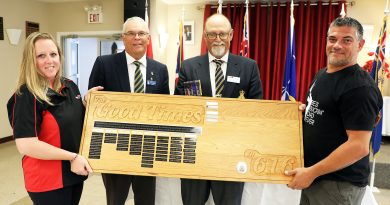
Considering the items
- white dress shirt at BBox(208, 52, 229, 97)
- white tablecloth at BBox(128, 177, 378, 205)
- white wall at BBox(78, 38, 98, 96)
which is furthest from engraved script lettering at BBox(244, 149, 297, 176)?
white wall at BBox(78, 38, 98, 96)

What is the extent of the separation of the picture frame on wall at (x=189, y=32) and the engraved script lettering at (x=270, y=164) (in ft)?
16.4

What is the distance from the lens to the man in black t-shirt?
1.40 metres

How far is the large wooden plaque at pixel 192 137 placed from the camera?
1.67 meters

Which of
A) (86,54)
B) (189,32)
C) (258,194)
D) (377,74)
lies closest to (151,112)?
(258,194)

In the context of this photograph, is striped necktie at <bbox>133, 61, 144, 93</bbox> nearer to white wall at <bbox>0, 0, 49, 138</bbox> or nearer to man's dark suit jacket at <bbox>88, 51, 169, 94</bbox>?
man's dark suit jacket at <bbox>88, 51, 169, 94</bbox>

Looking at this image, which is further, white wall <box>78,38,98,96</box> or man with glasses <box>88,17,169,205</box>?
white wall <box>78,38,98,96</box>

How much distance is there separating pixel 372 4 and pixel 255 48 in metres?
2.30

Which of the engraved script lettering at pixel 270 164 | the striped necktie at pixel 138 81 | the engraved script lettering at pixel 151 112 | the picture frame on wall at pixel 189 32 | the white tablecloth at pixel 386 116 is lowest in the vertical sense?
the white tablecloth at pixel 386 116

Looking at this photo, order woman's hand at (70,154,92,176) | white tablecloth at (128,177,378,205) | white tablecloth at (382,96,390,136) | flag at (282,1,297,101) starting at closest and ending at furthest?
woman's hand at (70,154,92,176)
white tablecloth at (128,177,378,205)
flag at (282,1,297,101)
white tablecloth at (382,96,390,136)

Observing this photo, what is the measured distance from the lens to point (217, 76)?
1969mm

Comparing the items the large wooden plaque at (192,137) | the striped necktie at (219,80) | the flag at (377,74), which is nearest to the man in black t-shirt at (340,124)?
the large wooden plaque at (192,137)

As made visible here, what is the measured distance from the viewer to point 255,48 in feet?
19.6

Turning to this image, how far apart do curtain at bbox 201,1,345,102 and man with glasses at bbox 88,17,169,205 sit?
4174mm

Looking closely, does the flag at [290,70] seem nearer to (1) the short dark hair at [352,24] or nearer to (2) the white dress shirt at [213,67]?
(2) the white dress shirt at [213,67]
